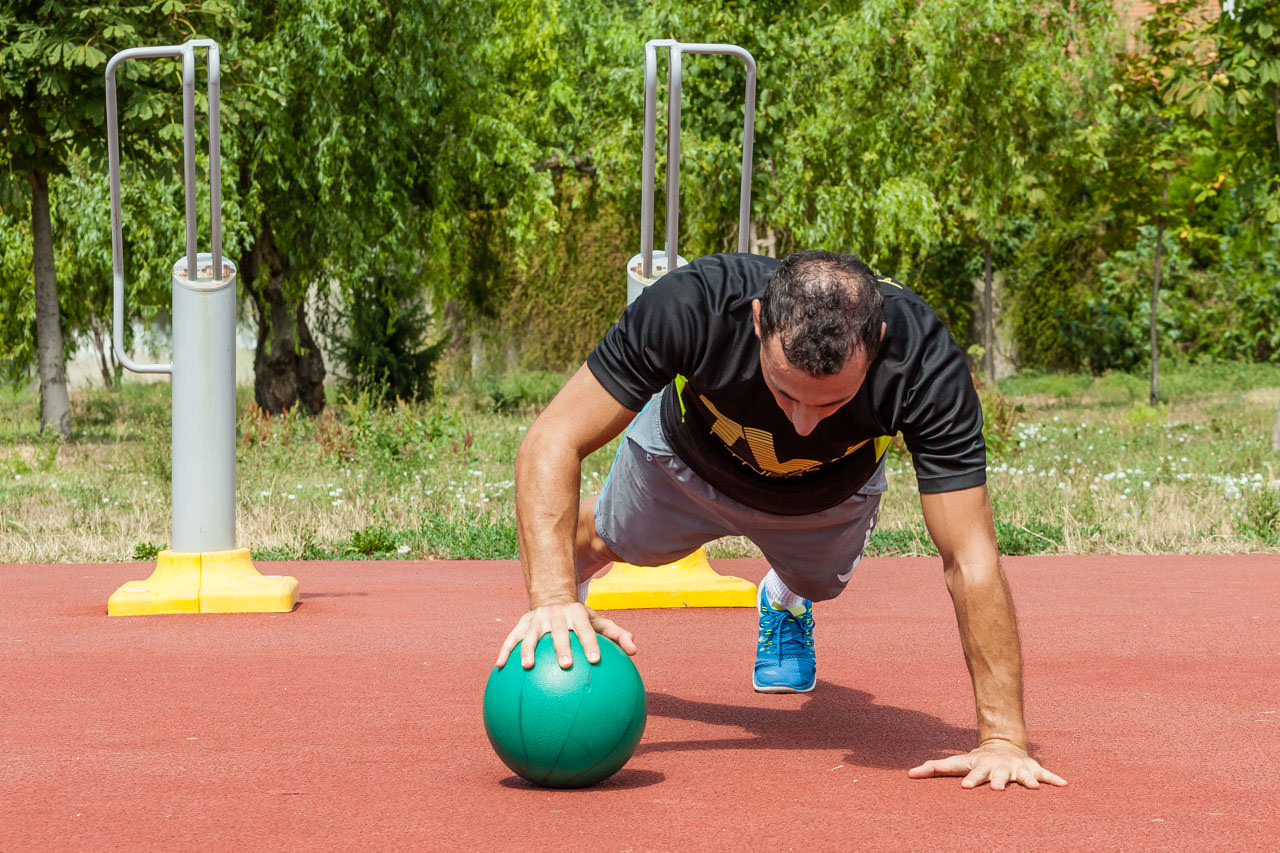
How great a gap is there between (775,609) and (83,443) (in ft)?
39.9

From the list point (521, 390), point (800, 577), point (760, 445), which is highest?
point (760, 445)

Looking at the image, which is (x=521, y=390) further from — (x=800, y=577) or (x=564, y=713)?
(x=564, y=713)

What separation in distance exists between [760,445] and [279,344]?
15.3 metres

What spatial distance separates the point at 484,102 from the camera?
56.9 feet

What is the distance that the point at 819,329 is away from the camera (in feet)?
10.5

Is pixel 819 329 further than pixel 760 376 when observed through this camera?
No

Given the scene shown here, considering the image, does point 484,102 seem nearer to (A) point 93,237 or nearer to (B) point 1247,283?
(A) point 93,237

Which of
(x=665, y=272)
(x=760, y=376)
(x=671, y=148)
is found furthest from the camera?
(x=665, y=272)

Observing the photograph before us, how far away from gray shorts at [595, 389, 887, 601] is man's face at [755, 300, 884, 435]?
2.77 feet

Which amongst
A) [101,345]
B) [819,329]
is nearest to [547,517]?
[819,329]

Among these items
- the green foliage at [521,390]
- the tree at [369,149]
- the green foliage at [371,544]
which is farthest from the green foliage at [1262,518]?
the green foliage at [521,390]

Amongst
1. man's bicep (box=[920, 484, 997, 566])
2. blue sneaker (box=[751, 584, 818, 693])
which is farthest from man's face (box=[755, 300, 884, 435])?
blue sneaker (box=[751, 584, 818, 693])

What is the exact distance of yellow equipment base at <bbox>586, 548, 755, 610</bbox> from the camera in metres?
6.80

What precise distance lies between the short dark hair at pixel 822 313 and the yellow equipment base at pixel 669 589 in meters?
3.59
